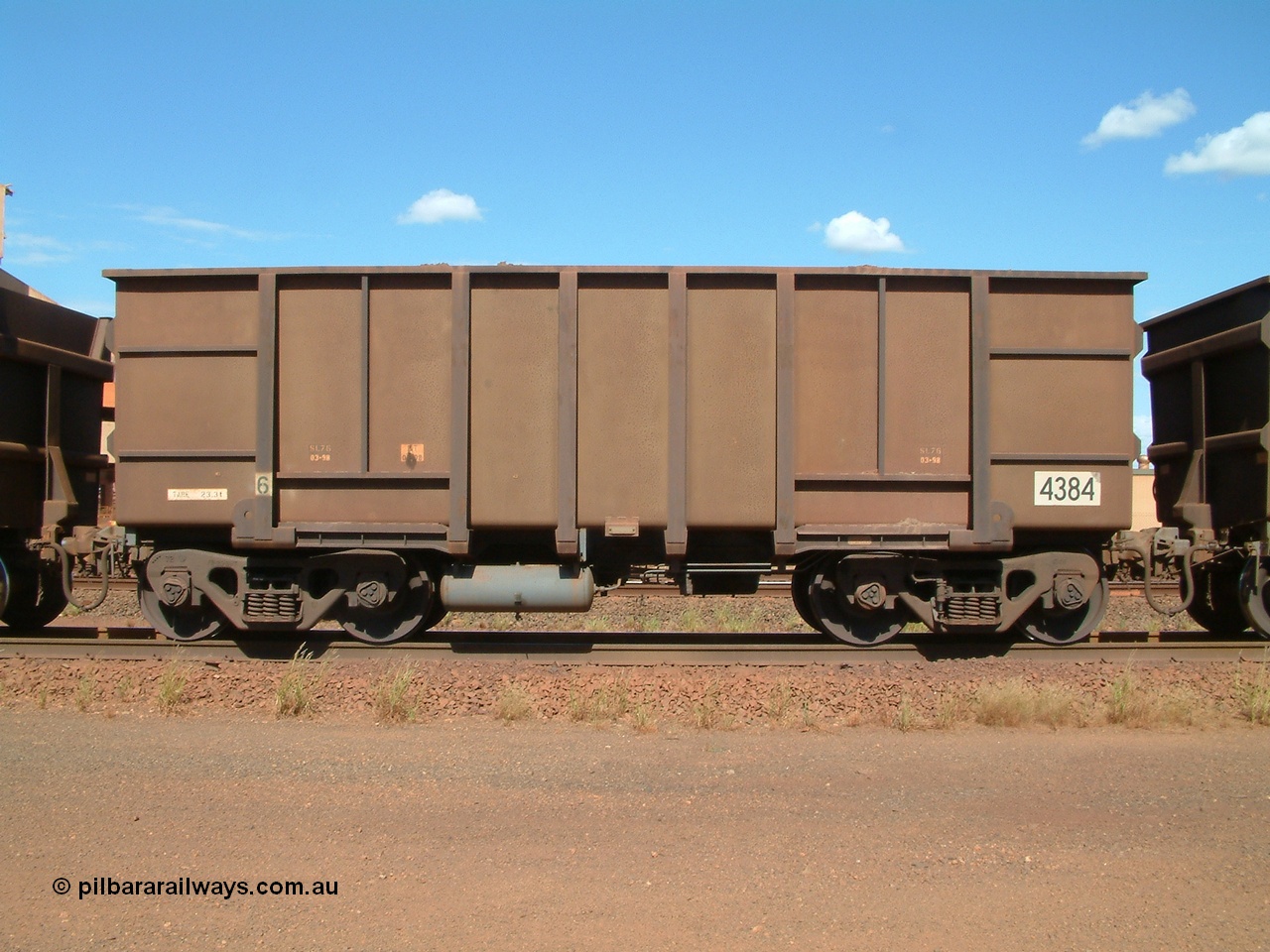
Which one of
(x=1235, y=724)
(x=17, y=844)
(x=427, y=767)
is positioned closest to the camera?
(x=17, y=844)

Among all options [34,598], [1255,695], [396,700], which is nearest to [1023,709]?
[1255,695]

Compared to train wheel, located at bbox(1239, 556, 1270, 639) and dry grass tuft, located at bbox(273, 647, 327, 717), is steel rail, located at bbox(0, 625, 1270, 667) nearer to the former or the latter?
train wheel, located at bbox(1239, 556, 1270, 639)

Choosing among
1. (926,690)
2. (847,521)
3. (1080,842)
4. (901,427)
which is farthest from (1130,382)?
(1080,842)

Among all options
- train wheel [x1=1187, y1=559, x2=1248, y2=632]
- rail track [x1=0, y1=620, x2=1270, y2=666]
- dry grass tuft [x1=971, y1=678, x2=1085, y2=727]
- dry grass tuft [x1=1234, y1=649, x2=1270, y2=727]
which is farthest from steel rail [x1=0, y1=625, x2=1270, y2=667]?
dry grass tuft [x1=971, y1=678, x2=1085, y2=727]

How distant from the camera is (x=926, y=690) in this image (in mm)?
7332

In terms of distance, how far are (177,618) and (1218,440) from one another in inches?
392

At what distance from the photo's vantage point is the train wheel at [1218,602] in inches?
375

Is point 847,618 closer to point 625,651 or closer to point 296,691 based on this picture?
point 625,651

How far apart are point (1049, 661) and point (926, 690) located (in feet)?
5.10

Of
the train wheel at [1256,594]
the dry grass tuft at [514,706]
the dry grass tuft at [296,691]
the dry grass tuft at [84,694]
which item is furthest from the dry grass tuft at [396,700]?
the train wheel at [1256,594]

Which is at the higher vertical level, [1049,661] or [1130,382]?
[1130,382]

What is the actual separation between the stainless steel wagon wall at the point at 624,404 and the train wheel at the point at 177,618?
74 centimetres

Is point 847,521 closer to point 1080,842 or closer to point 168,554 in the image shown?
point 1080,842

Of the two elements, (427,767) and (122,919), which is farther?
(427,767)
